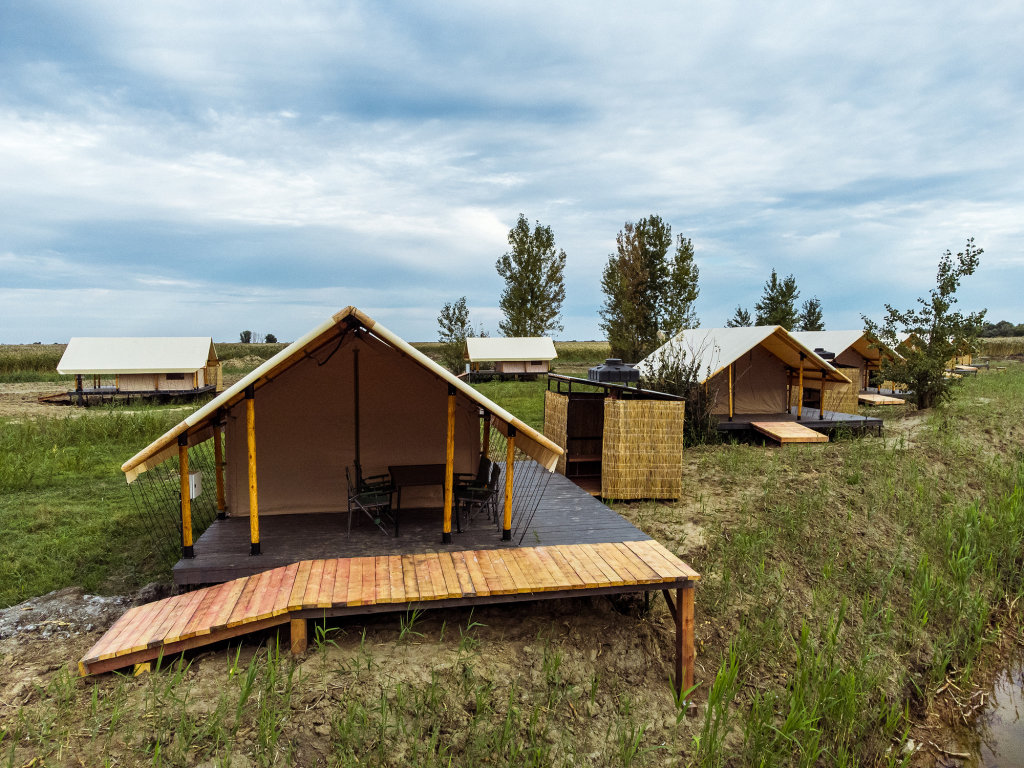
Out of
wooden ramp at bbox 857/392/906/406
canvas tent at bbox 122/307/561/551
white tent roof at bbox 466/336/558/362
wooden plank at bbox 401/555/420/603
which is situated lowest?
wooden plank at bbox 401/555/420/603

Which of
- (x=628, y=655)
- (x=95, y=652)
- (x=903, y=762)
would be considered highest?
(x=95, y=652)

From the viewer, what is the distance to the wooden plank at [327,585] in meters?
5.14

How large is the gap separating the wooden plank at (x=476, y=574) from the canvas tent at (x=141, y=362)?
2538 cm

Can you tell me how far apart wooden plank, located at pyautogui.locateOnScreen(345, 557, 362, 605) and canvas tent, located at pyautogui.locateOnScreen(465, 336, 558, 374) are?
3075 centimetres

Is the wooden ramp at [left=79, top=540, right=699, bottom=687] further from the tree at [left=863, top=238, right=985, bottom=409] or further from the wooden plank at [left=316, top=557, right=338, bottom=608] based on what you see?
the tree at [left=863, top=238, right=985, bottom=409]

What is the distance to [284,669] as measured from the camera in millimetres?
4910

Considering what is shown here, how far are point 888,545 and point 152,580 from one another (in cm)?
972

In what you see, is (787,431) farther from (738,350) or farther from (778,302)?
(778,302)

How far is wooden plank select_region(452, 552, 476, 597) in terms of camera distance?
541 cm

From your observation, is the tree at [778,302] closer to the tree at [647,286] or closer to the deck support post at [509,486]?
the tree at [647,286]

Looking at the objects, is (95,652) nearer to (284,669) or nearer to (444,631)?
(284,669)

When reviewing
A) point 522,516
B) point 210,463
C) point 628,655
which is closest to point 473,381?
point 210,463

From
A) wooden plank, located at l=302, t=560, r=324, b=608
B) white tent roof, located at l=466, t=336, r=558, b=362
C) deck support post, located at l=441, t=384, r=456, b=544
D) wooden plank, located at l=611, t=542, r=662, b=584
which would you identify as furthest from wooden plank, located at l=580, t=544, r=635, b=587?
white tent roof, located at l=466, t=336, r=558, b=362

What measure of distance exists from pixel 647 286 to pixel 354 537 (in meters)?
29.6
